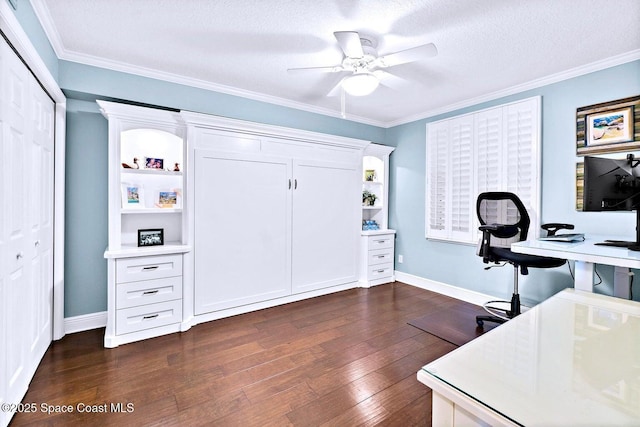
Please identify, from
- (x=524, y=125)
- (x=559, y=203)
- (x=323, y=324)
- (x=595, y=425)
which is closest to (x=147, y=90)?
(x=323, y=324)

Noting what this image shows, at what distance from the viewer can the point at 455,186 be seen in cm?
376

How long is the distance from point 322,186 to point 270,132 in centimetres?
94

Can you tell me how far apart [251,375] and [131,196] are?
83.1 inches

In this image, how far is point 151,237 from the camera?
2.93 meters

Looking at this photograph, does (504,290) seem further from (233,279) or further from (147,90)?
(147,90)

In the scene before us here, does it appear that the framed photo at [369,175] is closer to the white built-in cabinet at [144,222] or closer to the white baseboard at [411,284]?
the white baseboard at [411,284]

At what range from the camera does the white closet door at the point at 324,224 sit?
11.8 feet

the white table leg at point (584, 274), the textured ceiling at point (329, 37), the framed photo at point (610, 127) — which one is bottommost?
the white table leg at point (584, 274)

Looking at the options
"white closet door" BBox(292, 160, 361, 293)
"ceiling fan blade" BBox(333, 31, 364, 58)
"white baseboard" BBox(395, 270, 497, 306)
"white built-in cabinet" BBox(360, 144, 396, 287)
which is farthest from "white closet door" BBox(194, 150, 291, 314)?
"white baseboard" BBox(395, 270, 497, 306)

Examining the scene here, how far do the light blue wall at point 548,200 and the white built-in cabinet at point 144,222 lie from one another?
3.02m

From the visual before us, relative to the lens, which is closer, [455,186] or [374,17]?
[374,17]

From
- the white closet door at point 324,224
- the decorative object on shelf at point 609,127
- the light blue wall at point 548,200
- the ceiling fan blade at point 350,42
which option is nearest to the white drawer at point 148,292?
the white closet door at point 324,224

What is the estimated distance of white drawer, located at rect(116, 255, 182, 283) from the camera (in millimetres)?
2535

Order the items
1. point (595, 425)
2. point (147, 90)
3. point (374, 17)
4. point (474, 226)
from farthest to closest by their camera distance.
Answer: point (474, 226)
point (147, 90)
point (374, 17)
point (595, 425)
